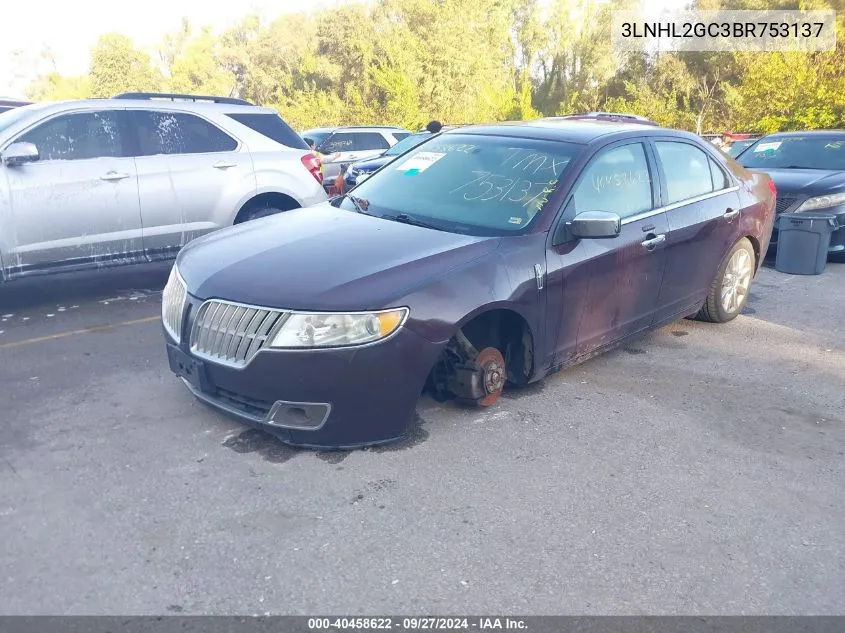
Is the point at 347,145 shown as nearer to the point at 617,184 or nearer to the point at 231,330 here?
the point at 617,184

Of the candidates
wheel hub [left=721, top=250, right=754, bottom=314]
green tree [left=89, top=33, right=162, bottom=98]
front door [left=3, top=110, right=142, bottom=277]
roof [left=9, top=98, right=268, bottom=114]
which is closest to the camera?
wheel hub [left=721, top=250, right=754, bottom=314]

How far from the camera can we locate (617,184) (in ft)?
15.4

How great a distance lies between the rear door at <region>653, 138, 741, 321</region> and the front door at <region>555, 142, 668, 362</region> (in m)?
0.15

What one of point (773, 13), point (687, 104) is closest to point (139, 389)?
point (773, 13)

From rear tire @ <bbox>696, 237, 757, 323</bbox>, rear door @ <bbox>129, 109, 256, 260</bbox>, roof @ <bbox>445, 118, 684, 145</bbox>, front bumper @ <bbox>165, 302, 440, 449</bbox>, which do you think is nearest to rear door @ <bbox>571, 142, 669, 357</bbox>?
roof @ <bbox>445, 118, 684, 145</bbox>

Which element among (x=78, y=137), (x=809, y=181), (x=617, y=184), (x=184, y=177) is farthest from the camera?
(x=809, y=181)

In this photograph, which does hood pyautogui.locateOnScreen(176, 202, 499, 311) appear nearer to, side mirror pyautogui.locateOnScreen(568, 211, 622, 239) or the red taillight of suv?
side mirror pyautogui.locateOnScreen(568, 211, 622, 239)

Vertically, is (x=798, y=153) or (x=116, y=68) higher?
(x=116, y=68)

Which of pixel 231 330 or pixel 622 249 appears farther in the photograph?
pixel 622 249

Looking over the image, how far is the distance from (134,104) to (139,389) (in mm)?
3495

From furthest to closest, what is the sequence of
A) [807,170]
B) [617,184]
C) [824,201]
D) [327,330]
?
[807,170] < [824,201] < [617,184] < [327,330]

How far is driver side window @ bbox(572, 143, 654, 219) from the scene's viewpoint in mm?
4449

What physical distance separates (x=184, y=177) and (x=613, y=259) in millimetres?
4258

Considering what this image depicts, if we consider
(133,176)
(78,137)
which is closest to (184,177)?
(133,176)
